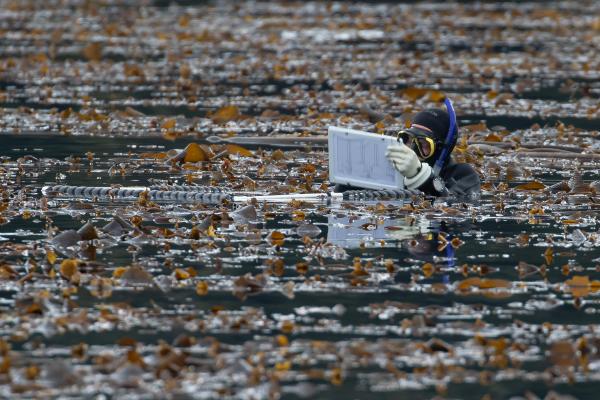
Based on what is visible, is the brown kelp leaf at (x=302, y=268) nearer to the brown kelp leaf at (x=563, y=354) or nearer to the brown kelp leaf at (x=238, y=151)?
the brown kelp leaf at (x=563, y=354)

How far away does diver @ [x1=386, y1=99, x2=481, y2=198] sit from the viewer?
1166cm

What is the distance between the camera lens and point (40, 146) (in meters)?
16.0

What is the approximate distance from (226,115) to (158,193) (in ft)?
20.7

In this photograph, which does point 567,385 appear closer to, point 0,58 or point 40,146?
point 40,146

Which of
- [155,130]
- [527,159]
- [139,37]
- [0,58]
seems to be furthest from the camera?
[139,37]

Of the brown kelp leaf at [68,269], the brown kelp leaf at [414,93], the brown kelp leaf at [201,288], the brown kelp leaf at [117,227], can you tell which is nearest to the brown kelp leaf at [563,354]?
the brown kelp leaf at [201,288]

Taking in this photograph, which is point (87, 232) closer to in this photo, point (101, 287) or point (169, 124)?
point (101, 287)

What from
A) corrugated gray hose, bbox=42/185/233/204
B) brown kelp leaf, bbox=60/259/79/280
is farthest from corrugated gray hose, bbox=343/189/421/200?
brown kelp leaf, bbox=60/259/79/280

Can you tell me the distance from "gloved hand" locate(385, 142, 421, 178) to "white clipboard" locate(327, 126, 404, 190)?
5.3 inches

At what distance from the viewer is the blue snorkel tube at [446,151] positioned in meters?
12.0

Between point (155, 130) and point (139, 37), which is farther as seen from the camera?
point (139, 37)

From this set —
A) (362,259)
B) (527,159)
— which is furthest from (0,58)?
(362,259)

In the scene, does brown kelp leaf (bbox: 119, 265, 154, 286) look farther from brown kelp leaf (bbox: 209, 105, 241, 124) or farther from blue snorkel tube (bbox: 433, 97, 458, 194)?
brown kelp leaf (bbox: 209, 105, 241, 124)

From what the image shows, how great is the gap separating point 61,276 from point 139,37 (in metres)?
23.4
